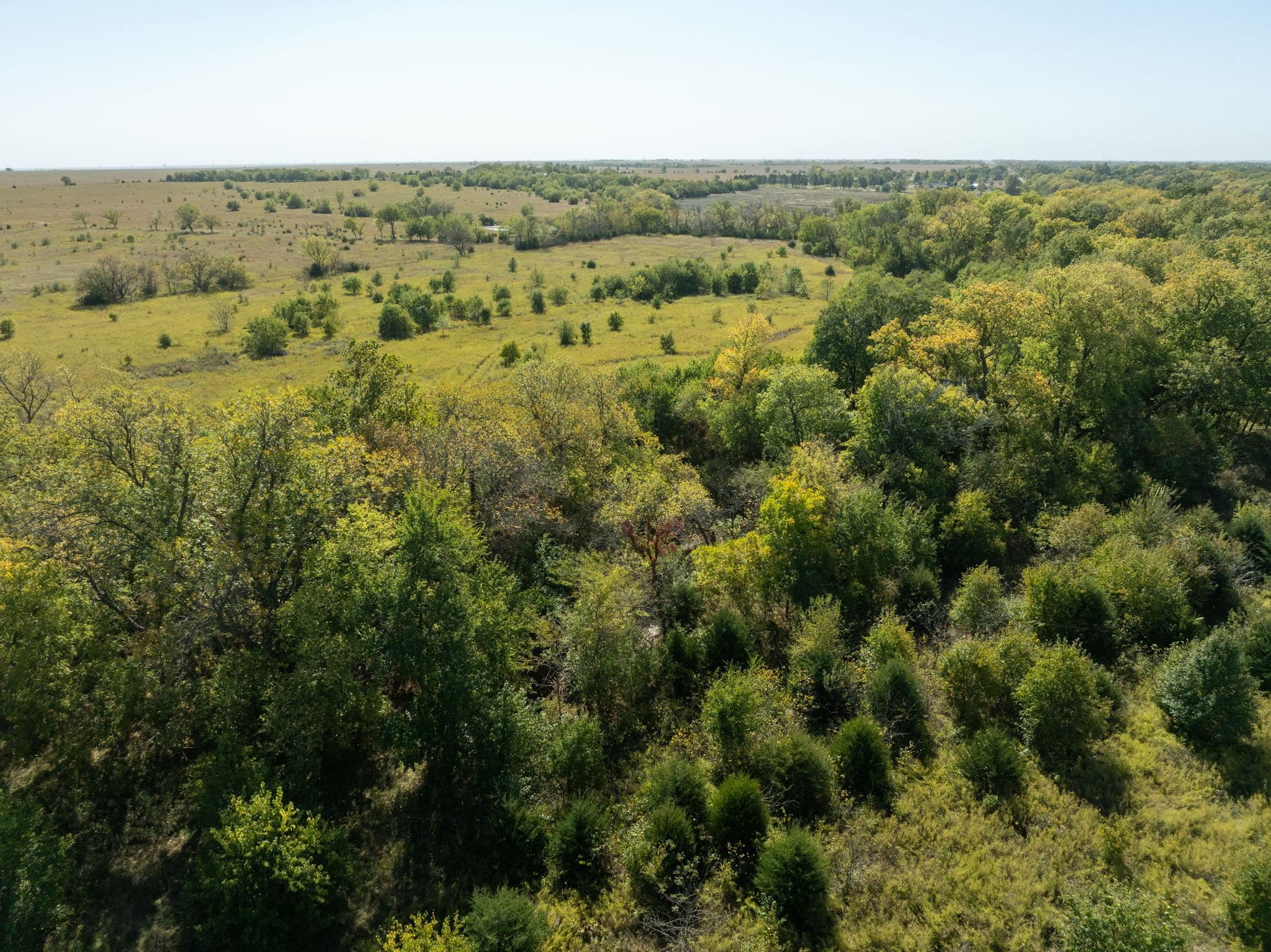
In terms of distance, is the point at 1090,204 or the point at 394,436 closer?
the point at 394,436

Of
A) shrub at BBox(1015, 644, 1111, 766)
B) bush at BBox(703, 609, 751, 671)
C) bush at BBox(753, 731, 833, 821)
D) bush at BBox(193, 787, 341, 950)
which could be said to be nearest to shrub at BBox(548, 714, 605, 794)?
bush at BBox(753, 731, 833, 821)

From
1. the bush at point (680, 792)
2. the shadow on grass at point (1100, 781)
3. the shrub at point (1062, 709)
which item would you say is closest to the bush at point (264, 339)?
the bush at point (680, 792)

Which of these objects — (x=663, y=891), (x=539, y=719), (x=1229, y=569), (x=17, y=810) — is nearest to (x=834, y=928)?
(x=663, y=891)

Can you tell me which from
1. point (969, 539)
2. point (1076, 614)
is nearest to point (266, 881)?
point (1076, 614)

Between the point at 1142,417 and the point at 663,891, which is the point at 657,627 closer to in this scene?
the point at 663,891

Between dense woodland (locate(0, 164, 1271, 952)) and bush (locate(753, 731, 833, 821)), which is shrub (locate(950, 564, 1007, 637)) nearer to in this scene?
dense woodland (locate(0, 164, 1271, 952))

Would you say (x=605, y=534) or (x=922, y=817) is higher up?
(x=605, y=534)

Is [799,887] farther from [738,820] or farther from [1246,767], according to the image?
[1246,767]
